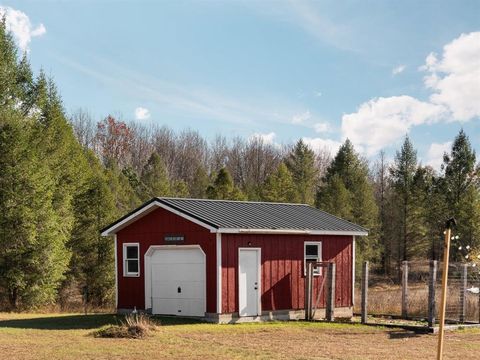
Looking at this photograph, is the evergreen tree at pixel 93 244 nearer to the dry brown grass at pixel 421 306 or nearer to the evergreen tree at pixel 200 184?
the dry brown grass at pixel 421 306

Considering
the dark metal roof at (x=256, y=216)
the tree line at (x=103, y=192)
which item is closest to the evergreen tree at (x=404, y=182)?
the tree line at (x=103, y=192)

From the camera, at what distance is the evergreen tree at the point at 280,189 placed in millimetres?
44969

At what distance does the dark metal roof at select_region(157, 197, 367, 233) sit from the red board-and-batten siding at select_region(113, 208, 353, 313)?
1.19ft

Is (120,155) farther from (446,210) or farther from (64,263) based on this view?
(64,263)

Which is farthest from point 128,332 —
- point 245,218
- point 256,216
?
point 256,216

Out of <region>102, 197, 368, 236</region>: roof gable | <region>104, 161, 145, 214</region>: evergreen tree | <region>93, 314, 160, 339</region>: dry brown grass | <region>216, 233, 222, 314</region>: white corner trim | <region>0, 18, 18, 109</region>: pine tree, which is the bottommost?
<region>93, 314, 160, 339</region>: dry brown grass

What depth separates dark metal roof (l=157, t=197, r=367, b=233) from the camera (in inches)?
832

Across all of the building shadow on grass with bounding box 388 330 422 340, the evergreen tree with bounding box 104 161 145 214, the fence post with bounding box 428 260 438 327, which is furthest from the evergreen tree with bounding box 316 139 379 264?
the building shadow on grass with bounding box 388 330 422 340

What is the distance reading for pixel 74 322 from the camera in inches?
788

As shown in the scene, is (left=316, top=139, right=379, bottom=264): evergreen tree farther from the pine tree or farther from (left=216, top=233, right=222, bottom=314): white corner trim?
(left=216, top=233, right=222, bottom=314): white corner trim

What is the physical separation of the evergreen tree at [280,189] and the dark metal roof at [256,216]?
18.3m

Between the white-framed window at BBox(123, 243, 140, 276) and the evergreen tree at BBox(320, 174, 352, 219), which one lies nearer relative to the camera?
the white-framed window at BBox(123, 243, 140, 276)


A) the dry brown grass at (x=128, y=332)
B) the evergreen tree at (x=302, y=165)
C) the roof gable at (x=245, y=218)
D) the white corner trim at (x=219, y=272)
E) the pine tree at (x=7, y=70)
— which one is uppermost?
the pine tree at (x=7, y=70)

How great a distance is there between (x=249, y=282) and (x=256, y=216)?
255cm
